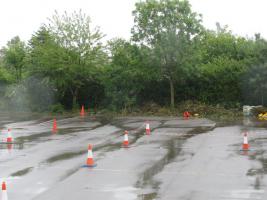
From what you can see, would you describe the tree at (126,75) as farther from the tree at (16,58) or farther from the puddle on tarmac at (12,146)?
the puddle on tarmac at (12,146)

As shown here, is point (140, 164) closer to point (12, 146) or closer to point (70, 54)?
point (12, 146)

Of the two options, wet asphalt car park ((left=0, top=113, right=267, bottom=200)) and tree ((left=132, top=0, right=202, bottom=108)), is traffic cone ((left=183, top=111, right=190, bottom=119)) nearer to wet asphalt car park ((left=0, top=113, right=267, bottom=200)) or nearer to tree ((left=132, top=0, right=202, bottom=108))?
tree ((left=132, top=0, right=202, bottom=108))

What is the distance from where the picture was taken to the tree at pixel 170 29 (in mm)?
28938

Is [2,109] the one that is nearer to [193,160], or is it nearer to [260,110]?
[260,110]

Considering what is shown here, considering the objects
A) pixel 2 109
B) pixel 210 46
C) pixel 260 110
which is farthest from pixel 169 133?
pixel 2 109

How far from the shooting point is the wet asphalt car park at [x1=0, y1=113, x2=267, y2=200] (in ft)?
34.4

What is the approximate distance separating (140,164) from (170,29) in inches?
665

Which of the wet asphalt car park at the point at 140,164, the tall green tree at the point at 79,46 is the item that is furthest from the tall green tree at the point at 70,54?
the wet asphalt car park at the point at 140,164

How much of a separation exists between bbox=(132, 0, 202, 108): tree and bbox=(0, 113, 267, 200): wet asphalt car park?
23.8ft

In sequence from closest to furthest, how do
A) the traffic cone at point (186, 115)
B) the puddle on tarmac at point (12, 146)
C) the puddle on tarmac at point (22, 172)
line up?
the puddle on tarmac at point (22, 172) < the puddle on tarmac at point (12, 146) < the traffic cone at point (186, 115)

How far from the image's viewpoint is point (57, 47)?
3347 centimetres

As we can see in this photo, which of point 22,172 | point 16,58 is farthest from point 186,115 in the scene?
point 16,58

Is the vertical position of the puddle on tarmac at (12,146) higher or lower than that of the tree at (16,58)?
lower

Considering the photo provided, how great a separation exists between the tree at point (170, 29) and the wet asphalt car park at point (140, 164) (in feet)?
23.8
